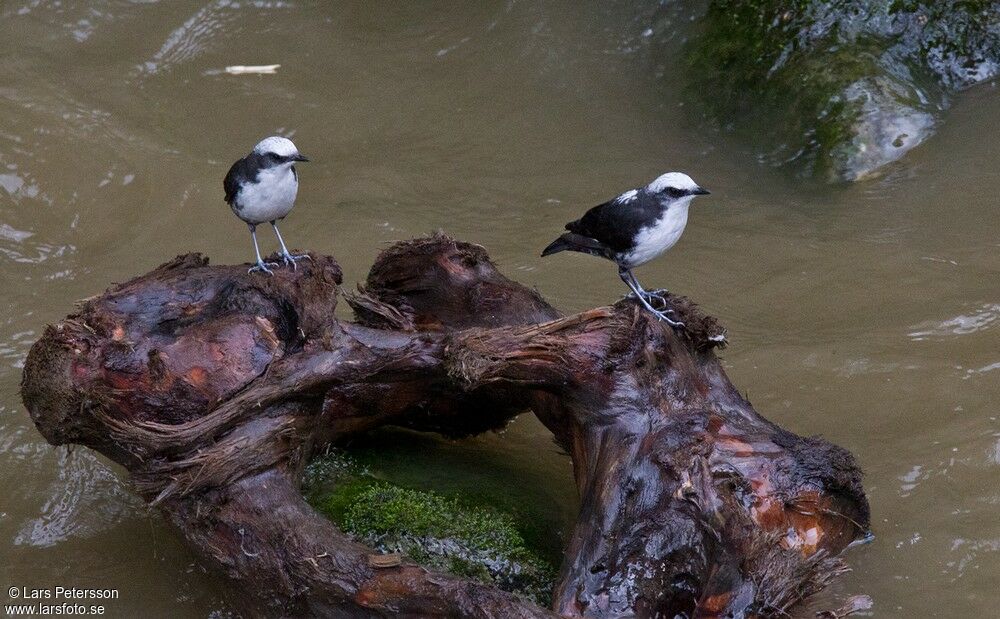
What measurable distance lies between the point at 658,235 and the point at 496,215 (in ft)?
10.9

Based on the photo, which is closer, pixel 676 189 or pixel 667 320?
pixel 667 320

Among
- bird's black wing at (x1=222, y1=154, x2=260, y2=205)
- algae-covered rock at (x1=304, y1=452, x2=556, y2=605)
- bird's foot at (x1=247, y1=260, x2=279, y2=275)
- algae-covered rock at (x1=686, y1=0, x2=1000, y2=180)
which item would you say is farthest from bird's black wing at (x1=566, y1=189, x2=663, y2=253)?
algae-covered rock at (x1=686, y1=0, x2=1000, y2=180)

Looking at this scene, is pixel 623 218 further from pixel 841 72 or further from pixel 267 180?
pixel 841 72

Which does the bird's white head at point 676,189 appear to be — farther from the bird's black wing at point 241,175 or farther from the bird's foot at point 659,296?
the bird's black wing at point 241,175

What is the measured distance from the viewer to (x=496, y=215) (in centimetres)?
798

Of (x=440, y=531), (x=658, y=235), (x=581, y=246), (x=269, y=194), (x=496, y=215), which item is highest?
(x=658, y=235)

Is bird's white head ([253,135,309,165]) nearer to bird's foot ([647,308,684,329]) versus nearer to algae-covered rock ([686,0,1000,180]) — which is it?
bird's foot ([647,308,684,329])

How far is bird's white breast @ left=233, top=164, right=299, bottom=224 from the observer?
18.0ft

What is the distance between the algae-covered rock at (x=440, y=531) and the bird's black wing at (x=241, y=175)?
71.5 inches

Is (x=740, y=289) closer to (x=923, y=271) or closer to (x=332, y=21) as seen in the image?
(x=923, y=271)

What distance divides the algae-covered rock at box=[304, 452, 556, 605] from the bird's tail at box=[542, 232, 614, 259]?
1411 mm

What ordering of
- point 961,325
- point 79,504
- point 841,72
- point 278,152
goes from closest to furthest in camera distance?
point 79,504 < point 278,152 < point 961,325 < point 841,72

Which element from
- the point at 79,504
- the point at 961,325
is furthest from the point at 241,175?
the point at 961,325

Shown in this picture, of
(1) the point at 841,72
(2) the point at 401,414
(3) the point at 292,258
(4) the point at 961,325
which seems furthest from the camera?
(1) the point at 841,72
